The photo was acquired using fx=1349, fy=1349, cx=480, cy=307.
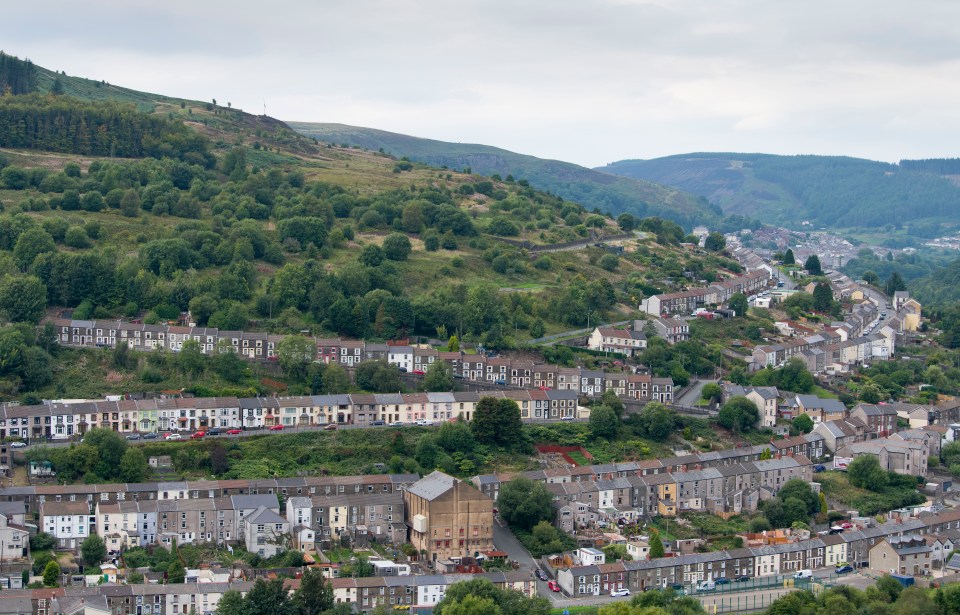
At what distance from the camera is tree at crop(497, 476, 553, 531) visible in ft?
151

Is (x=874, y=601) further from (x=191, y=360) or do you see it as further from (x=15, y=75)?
(x=15, y=75)

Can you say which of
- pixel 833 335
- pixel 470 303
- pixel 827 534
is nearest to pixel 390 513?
pixel 827 534

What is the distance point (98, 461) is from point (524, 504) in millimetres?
14553

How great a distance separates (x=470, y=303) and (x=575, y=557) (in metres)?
20.9

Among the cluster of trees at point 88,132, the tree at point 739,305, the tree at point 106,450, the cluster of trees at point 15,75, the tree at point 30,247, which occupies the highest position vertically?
the cluster of trees at point 15,75

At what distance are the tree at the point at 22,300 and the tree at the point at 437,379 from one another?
55.1 ft

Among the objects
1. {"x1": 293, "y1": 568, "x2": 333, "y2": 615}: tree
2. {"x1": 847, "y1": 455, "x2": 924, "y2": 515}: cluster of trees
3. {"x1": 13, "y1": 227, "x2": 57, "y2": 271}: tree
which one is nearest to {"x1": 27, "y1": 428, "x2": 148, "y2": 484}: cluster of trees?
{"x1": 293, "y1": 568, "x2": 333, "y2": 615}: tree

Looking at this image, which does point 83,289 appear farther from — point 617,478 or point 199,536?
point 617,478

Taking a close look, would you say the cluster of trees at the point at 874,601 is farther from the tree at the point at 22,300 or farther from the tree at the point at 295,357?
the tree at the point at 22,300

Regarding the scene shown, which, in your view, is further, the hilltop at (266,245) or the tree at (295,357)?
the hilltop at (266,245)

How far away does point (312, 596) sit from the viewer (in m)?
37.5

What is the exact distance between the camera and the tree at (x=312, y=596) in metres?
37.4

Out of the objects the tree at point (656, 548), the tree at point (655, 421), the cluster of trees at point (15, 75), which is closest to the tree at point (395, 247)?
the tree at point (655, 421)

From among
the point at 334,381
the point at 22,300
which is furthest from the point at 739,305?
the point at 22,300
